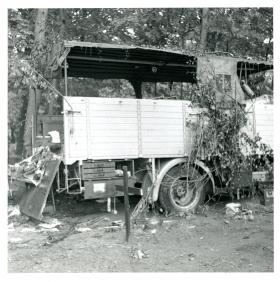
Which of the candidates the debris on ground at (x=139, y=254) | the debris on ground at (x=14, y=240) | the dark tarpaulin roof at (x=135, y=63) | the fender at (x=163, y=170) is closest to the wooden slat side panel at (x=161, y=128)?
the fender at (x=163, y=170)

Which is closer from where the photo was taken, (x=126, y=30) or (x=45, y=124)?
(x=45, y=124)

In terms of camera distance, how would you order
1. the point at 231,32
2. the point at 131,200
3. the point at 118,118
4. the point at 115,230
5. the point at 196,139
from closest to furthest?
1. the point at 115,230
2. the point at 118,118
3. the point at 196,139
4. the point at 131,200
5. the point at 231,32

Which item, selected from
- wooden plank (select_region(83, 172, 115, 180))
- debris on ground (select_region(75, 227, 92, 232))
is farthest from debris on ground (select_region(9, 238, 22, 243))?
wooden plank (select_region(83, 172, 115, 180))

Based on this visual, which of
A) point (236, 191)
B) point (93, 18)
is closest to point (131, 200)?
point (236, 191)

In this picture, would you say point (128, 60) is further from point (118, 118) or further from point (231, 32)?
point (231, 32)

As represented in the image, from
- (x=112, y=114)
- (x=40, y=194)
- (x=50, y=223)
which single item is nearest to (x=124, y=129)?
(x=112, y=114)

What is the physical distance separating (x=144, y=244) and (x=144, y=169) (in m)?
2.07

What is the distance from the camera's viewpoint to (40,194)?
757 centimetres

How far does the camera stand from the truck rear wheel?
8109 millimetres

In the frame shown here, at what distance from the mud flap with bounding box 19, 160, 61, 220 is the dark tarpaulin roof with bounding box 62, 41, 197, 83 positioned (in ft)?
7.20

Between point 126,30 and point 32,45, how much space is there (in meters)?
4.30

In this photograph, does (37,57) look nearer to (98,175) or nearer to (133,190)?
(98,175)

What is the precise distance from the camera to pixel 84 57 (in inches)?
328

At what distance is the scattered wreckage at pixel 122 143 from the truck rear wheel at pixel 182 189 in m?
0.02
